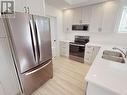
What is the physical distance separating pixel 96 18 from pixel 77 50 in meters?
1.50

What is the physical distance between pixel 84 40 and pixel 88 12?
1230 mm

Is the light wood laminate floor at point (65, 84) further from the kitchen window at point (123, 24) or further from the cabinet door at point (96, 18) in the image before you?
the kitchen window at point (123, 24)

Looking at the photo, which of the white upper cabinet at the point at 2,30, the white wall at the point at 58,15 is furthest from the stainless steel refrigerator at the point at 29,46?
the white wall at the point at 58,15

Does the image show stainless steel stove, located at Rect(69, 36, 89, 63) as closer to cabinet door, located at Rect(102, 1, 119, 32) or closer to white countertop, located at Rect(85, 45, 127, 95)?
cabinet door, located at Rect(102, 1, 119, 32)

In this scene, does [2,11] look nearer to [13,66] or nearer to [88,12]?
[13,66]

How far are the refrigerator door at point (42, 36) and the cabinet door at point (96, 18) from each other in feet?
6.91

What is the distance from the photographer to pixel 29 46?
1537 millimetres

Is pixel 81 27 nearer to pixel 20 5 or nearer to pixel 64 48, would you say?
pixel 64 48

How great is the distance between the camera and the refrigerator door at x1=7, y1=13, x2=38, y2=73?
131cm

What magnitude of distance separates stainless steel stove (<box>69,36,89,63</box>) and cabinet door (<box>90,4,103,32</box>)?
670mm

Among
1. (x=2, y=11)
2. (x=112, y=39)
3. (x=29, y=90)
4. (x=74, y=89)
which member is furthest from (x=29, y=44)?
(x=112, y=39)

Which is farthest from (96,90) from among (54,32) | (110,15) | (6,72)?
(54,32)

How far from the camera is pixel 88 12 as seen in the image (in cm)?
330

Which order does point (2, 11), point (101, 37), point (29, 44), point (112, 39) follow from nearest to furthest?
1. point (2, 11)
2. point (29, 44)
3. point (112, 39)
4. point (101, 37)
